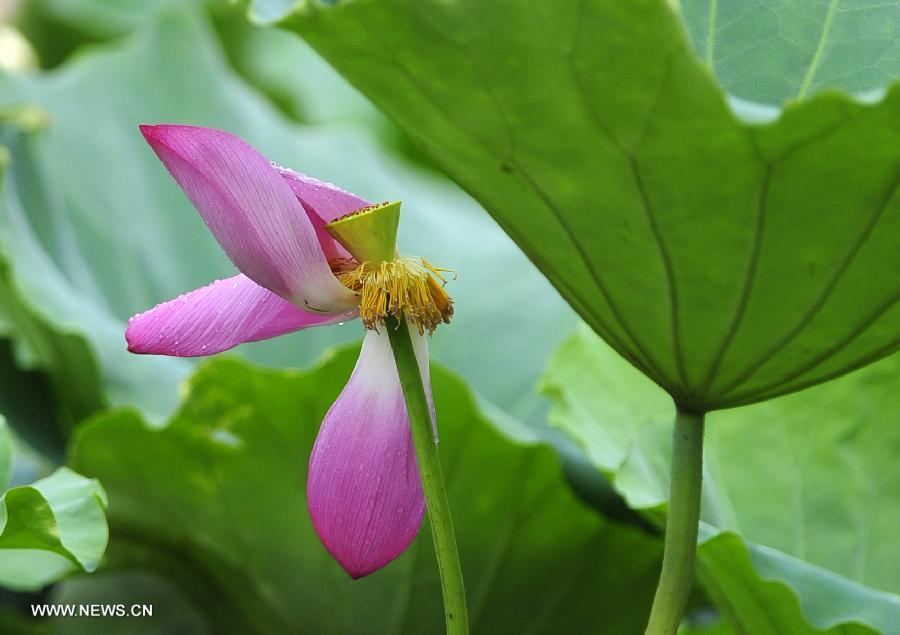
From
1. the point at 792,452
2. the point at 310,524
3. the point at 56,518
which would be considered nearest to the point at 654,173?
the point at 56,518

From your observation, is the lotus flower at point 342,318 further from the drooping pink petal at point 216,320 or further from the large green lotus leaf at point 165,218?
the large green lotus leaf at point 165,218

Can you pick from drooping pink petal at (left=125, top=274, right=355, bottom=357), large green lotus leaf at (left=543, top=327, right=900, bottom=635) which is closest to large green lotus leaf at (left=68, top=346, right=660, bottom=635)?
large green lotus leaf at (left=543, top=327, right=900, bottom=635)

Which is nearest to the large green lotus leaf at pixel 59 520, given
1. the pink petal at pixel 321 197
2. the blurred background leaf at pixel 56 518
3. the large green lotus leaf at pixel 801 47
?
the blurred background leaf at pixel 56 518

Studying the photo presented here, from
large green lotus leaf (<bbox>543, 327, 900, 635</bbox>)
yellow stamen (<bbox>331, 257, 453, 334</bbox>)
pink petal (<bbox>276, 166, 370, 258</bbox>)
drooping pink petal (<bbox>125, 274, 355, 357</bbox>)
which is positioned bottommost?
large green lotus leaf (<bbox>543, 327, 900, 635</bbox>)

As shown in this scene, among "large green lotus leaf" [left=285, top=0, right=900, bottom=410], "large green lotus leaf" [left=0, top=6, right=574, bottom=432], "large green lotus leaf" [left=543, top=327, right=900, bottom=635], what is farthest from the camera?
"large green lotus leaf" [left=0, top=6, right=574, bottom=432]

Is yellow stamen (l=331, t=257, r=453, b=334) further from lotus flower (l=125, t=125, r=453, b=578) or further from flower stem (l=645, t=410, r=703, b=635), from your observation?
flower stem (l=645, t=410, r=703, b=635)

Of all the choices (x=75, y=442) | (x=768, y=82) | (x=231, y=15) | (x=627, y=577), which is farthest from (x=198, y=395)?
(x=231, y=15)

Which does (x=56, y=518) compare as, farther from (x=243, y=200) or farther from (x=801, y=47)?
(x=801, y=47)
